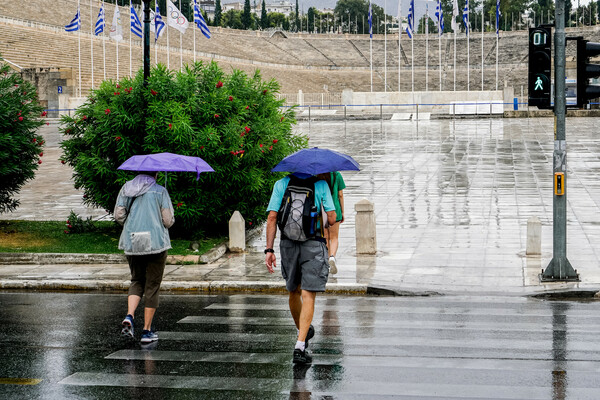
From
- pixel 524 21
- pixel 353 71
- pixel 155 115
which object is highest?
pixel 524 21

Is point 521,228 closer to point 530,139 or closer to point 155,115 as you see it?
point 155,115

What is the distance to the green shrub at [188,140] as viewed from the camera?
51.3ft

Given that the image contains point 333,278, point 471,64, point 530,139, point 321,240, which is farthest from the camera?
point 471,64

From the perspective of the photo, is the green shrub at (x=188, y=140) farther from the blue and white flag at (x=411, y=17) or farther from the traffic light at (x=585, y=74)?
the blue and white flag at (x=411, y=17)

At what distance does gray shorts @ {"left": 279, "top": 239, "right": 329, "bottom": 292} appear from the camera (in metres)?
8.25

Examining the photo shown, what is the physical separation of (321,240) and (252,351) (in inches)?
54.3

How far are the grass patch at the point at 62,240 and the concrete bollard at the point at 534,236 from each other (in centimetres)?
565

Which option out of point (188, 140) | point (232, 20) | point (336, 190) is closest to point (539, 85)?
point (336, 190)

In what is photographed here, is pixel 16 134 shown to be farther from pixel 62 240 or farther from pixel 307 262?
pixel 307 262

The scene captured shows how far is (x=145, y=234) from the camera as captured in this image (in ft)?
30.4

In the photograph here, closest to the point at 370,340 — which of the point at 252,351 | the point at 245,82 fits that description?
the point at 252,351

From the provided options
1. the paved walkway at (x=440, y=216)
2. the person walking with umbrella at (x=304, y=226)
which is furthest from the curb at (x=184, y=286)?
the person walking with umbrella at (x=304, y=226)

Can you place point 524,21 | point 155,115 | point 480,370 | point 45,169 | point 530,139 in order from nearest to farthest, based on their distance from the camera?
point 480,370 → point 155,115 → point 45,169 → point 530,139 → point 524,21

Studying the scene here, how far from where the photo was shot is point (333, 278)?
13148 millimetres
